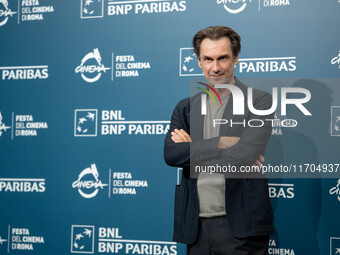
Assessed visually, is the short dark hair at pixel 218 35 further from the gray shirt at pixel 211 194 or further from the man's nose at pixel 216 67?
the gray shirt at pixel 211 194

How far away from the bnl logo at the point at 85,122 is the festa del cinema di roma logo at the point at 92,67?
10.6 inches

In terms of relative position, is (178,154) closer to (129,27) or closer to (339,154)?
(339,154)

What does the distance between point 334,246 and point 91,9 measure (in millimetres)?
2678

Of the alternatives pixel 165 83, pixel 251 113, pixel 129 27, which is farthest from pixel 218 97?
pixel 129 27

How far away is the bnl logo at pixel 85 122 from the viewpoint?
415cm

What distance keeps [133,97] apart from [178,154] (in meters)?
1.23

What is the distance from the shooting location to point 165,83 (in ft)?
13.1

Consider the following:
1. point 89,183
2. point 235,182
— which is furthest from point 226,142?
point 89,183

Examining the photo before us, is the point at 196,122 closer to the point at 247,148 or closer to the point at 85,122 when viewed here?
the point at 247,148

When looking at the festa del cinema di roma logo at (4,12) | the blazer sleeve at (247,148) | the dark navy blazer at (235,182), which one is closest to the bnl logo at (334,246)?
the dark navy blazer at (235,182)

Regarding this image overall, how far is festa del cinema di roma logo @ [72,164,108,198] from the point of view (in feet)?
13.5

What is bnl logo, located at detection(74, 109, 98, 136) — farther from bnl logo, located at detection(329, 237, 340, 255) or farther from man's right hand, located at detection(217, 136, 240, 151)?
bnl logo, located at detection(329, 237, 340, 255)

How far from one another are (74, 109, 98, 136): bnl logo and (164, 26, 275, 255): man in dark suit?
1.26m

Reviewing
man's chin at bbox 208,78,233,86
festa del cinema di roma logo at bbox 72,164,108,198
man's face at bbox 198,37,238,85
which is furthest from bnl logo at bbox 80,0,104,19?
man's chin at bbox 208,78,233,86
